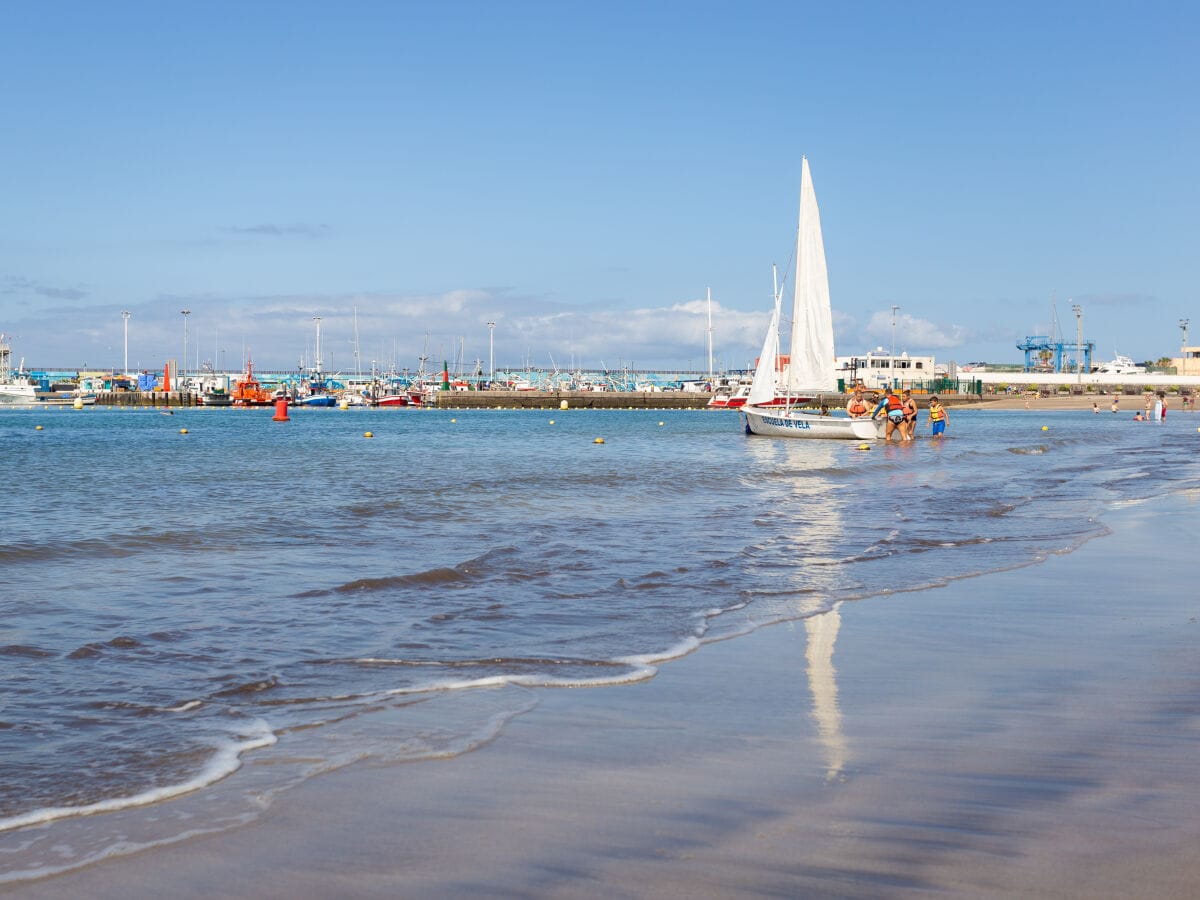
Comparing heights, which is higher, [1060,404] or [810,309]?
[810,309]

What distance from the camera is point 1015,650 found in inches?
344

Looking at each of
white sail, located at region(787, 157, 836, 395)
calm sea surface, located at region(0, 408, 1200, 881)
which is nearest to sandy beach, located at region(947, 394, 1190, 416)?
white sail, located at region(787, 157, 836, 395)

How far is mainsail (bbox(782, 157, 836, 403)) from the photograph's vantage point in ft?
161

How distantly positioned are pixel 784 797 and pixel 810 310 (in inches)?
1794

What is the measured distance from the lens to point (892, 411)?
4956cm

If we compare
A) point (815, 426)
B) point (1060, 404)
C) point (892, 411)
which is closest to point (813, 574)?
point (815, 426)

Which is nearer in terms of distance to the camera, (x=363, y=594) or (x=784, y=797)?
(x=784, y=797)

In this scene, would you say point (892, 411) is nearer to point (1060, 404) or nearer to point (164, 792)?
point (164, 792)

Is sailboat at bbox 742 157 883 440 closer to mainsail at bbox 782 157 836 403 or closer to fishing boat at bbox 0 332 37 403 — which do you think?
mainsail at bbox 782 157 836 403

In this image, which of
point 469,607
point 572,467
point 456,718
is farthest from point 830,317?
point 456,718

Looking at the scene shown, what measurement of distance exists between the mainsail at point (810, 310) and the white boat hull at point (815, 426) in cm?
156

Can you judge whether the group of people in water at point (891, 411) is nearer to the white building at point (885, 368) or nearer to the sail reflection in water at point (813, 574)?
the sail reflection in water at point (813, 574)

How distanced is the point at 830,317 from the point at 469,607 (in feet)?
135

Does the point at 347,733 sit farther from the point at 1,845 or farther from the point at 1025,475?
the point at 1025,475
